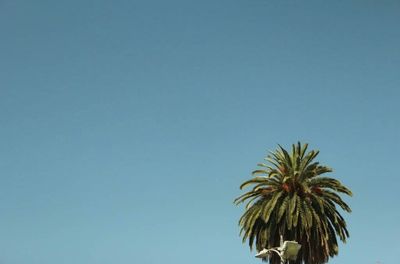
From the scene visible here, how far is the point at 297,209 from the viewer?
4572 cm

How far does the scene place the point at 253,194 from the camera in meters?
49.4

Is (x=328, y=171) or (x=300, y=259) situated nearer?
(x=300, y=259)

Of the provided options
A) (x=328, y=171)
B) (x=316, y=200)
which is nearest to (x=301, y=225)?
(x=316, y=200)

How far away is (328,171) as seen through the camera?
4897 cm

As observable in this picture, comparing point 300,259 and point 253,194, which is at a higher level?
Answer: point 253,194

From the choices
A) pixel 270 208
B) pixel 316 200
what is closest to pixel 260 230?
pixel 270 208

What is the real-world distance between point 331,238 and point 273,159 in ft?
29.0

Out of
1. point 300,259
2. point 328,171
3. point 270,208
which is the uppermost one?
point 328,171

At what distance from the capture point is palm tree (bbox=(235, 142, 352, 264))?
1799 inches

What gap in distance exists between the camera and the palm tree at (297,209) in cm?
4569

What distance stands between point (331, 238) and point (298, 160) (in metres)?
7.51

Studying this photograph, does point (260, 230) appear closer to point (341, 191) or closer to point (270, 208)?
point (270, 208)

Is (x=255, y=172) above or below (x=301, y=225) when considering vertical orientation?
above

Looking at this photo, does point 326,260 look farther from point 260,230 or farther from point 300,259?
point 260,230
